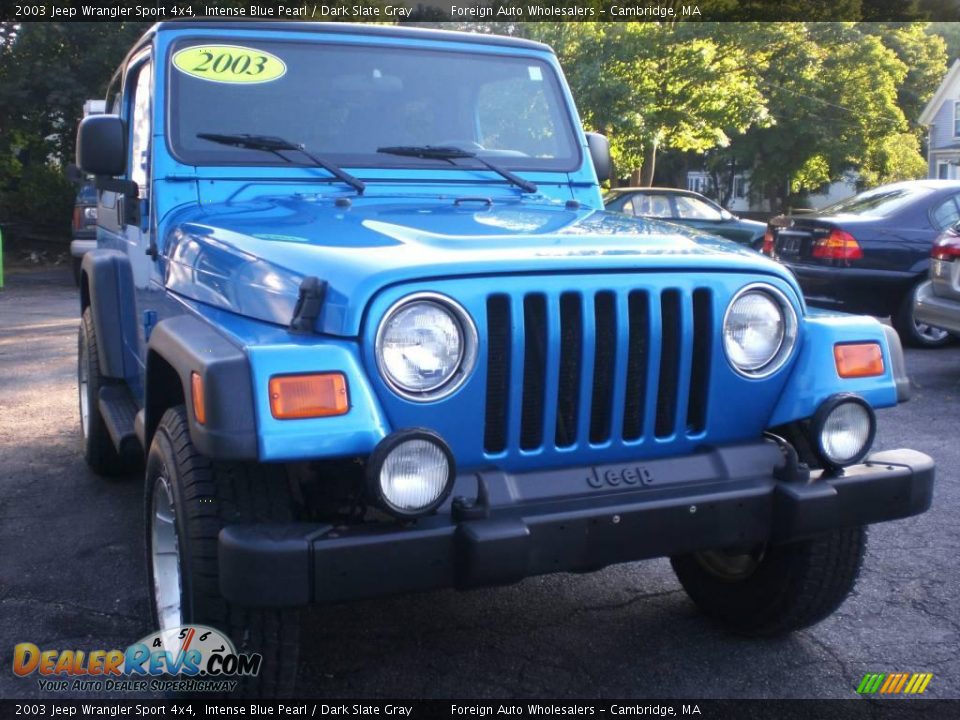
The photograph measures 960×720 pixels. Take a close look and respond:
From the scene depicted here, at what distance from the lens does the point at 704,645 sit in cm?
337

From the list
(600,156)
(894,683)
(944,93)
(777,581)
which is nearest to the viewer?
(894,683)

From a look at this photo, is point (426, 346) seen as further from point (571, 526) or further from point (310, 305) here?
point (571, 526)

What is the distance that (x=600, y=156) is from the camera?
4340 mm

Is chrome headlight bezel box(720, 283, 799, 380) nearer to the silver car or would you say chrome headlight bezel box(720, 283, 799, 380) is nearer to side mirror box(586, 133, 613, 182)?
side mirror box(586, 133, 613, 182)

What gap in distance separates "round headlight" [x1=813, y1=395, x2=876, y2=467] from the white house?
131 ft

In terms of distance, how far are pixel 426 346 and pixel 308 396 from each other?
1.07 feet

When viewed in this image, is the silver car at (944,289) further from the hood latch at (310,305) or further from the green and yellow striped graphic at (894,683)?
the hood latch at (310,305)

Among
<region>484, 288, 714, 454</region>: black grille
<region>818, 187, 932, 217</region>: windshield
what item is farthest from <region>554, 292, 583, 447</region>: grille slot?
<region>818, 187, 932, 217</region>: windshield

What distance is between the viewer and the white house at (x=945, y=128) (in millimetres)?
38562

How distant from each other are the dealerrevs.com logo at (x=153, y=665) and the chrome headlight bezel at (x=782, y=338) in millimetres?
1490

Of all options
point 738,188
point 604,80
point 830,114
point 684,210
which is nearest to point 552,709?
point 684,210

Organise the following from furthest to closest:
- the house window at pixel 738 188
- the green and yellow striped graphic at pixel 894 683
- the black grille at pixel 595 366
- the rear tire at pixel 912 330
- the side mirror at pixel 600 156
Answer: the house window at pixel 738 188
the rear tire at pixel 912 330
the side mirror at pixel 600 156
the green and yellow striped graphic at pixel 894 683
the black grille at pixel 595 366

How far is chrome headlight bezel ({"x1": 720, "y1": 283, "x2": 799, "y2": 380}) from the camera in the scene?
280 centimetres

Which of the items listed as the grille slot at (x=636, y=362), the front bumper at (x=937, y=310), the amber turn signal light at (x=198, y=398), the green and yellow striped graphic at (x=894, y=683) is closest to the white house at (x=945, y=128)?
the front bumper at (x=937, y=310)
